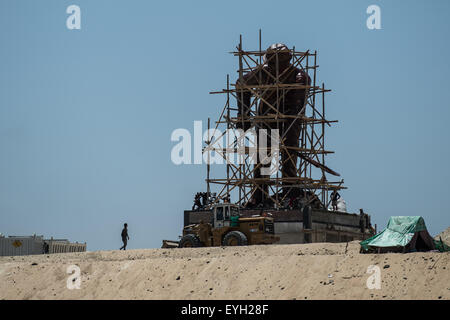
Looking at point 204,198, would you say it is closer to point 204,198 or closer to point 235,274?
point 204,198

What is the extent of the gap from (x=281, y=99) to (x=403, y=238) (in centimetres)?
1960

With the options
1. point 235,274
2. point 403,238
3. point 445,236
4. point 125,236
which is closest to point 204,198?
point 125,236

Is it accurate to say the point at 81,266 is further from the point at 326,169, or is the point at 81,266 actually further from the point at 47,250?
the point at 326,169

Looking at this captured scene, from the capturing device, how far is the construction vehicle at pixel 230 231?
33531mm

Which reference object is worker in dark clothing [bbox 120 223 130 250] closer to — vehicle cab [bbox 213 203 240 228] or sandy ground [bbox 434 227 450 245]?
vehicle cab [bbox 213 203 240 228]

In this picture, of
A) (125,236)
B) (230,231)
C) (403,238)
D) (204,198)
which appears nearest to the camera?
(403,238)

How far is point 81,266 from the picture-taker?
97.8ft

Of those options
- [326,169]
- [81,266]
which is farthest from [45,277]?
[326,169]

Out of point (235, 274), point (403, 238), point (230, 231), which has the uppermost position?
point (403, 238)

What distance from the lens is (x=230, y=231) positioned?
3419 centimetres

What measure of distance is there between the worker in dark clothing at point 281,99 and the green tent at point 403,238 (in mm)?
16979

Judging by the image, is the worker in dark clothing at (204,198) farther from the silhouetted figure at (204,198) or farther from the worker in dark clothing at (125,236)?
the worker in dark clothing at (125,236)

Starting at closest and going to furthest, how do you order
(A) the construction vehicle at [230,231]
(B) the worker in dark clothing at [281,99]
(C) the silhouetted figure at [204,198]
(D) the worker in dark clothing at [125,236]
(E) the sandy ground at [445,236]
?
(E) the sandy ground at [445,236]
(A) the construction vehicle at [230,231]
(D) the worker in dark clothing at [125,236]
(C) the silhouetted figure at [204,198]
(B) the worker in dark clothing at [281,99]

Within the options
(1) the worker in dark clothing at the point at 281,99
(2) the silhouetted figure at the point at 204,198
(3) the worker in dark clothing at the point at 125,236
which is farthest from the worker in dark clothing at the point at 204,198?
(3) the worker in dark clothing at the point at 125,236
